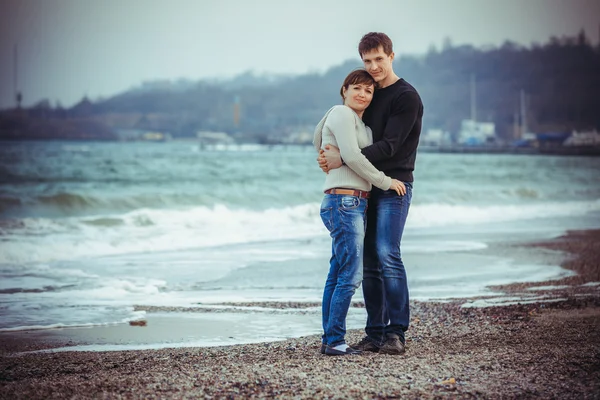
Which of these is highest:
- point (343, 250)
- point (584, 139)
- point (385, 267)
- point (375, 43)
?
point (584, 139)

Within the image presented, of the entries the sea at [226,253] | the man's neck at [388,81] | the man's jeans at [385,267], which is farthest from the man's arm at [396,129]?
the sea at [226,253]

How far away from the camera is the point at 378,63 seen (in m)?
4.32

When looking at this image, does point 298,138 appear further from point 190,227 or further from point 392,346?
point 392,346

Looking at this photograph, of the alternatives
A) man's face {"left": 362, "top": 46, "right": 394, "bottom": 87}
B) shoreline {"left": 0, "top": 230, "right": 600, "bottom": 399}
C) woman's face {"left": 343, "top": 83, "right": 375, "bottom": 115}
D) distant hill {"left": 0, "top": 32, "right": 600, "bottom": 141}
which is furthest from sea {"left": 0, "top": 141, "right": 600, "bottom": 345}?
distant hill {"left": 0, "top": 32, "right": 600, "bottom": 141}

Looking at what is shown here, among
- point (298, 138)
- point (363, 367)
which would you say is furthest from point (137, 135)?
point (363, 367)

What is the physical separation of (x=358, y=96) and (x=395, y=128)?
28 centimetres

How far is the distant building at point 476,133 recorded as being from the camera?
81.9 metres

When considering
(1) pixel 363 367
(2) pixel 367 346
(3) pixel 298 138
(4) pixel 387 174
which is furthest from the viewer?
(3) pixel 298 138

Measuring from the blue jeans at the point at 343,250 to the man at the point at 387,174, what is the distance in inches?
→ 5.0

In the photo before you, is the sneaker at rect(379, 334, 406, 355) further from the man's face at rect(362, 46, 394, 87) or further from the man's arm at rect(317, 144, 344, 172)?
the man's face at rect(362, 46, 394, 87)

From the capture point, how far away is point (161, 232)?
13.6 metres

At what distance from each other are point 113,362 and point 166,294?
2.84 m

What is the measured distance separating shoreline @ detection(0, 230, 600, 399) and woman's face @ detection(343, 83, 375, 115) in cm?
144

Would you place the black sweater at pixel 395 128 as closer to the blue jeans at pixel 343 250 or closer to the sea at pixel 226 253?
the blue jeans at pixel 343 250
